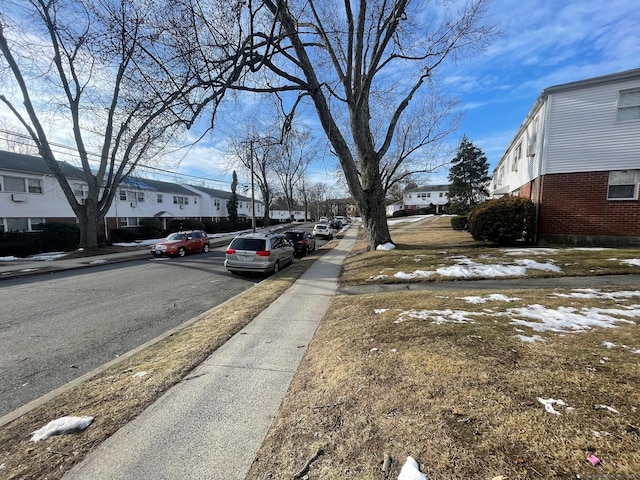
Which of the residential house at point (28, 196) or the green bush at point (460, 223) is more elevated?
the residential house at point (28, 196)

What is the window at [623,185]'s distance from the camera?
1174 centimetres

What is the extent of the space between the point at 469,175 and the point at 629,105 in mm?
34208

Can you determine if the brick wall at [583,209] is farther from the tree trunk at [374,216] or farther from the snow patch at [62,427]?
the snow patch at [62,427]

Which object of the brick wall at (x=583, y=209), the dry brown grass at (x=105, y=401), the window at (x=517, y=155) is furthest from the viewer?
the window at (x=517, y=155)

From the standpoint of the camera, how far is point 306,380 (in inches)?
137

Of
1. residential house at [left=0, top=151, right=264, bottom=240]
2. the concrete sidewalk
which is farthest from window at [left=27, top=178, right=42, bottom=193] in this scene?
the concrete sidewalk

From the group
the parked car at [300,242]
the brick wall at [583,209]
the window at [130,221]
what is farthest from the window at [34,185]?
the brick wall at [583,209]

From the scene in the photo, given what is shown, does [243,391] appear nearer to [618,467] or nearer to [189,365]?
[189,365]

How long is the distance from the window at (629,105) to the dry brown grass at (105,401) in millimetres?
15513

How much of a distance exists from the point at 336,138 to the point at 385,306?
8628 mm

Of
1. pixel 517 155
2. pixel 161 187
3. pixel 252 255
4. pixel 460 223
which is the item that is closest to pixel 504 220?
pixel 517 155

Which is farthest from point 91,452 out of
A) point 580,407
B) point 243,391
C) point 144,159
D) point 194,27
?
point 144,159

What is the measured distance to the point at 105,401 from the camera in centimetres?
321

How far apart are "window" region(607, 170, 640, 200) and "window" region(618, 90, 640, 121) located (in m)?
2.02
